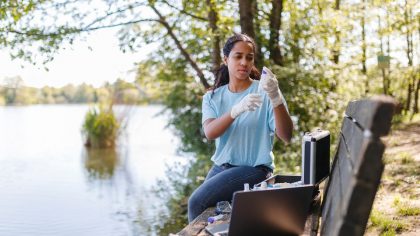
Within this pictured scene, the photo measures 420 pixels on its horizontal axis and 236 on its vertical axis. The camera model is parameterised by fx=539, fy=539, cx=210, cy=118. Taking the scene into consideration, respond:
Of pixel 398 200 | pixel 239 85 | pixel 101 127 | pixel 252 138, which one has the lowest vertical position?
pixel 101 127

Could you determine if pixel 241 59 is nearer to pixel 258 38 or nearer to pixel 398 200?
pixel 398 200

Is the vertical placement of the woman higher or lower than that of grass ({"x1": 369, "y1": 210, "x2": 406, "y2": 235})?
higher

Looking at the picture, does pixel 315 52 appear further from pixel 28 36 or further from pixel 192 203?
pixel 192 203

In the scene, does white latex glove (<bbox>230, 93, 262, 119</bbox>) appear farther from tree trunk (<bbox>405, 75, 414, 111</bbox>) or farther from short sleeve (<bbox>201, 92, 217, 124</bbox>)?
tree trunk (<bbox>405, 75, 414, 111</bbox>)

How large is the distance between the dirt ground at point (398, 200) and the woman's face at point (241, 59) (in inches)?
34.0

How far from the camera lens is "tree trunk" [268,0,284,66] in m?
7.54

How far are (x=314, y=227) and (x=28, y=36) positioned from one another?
228 inches

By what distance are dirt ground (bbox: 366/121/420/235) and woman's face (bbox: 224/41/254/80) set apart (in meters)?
0.86

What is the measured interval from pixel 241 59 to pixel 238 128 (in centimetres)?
36

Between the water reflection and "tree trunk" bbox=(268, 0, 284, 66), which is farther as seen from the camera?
the water reflection

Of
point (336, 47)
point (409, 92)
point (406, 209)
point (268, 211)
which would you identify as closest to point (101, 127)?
point (336, 47)

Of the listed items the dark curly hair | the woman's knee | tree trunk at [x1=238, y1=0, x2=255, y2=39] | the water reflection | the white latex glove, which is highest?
tree trunk at [x1=238, y1=0, x2=255, y2=39]

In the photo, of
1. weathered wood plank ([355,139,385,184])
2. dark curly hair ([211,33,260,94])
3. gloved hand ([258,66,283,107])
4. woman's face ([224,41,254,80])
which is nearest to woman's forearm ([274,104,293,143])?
gloved hand ([258,66,283,107])

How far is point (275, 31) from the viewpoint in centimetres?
760
